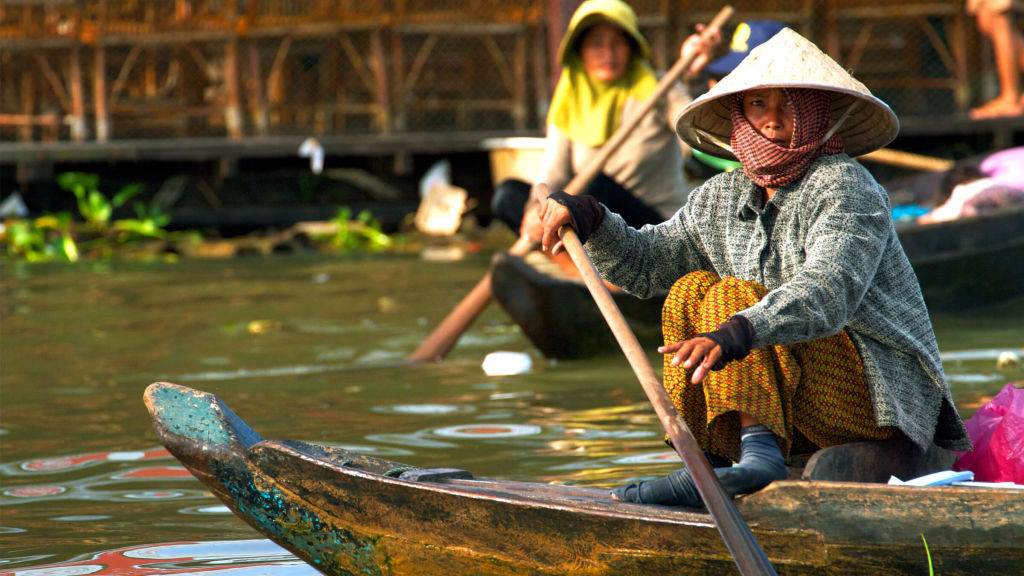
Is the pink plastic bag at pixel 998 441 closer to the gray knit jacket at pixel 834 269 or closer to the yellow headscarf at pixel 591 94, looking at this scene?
the gray knit jacket at pixel 834 269

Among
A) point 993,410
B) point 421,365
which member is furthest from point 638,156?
point 993,410

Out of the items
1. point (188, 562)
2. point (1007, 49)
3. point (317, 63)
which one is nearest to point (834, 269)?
point (188, 562)

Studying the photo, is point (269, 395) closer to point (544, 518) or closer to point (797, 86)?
point (544, 518)

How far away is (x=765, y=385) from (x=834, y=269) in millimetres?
247

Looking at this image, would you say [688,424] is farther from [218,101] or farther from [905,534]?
[218,101]

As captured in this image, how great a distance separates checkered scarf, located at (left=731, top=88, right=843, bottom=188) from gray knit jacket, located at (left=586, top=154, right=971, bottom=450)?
0.10ft

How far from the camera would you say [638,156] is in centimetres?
534

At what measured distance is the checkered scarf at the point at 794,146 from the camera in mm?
2455

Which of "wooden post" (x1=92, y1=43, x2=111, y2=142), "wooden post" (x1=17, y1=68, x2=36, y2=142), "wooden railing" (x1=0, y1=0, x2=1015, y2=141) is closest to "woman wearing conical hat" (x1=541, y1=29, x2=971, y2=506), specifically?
"wooden railing" (x1=0, y1=0, x2=1015, y2=141)

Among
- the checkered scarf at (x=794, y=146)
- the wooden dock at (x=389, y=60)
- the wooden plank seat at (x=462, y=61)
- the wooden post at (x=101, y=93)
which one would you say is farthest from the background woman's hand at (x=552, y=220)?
the wooden post at (x=101, y=93)

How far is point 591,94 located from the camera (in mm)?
5402

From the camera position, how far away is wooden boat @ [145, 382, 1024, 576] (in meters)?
2.09

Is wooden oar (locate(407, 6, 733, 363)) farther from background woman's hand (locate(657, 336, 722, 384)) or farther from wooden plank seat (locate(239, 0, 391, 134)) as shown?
A: wooden plank seat (locate(239, 0, 391, 134))

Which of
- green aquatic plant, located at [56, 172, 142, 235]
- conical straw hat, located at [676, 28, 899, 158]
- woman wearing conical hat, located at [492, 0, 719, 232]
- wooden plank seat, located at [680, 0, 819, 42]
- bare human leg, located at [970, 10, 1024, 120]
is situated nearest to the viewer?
conical straw hat, located at [676, 28, 899, 158]
